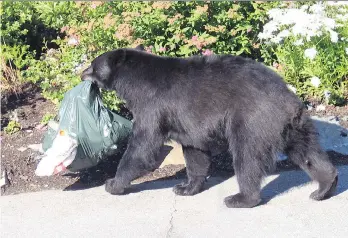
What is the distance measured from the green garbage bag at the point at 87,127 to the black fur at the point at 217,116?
0.31 meters

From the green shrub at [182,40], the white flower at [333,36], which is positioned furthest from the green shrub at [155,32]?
the white flower at [333,36]

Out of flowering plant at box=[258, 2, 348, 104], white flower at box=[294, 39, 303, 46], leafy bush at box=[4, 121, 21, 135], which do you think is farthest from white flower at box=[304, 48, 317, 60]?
leafy bush at box=[4, 121, 21, 135]

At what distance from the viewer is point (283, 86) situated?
17.5ft

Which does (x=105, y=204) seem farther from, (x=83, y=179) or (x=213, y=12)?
(x=213, y=12)

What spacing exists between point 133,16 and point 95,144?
1.84 meters

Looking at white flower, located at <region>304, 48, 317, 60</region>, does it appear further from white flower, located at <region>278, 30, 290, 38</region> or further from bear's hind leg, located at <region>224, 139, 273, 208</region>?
bear's hind leg, located at <region>224, 139, 273, 208</region>

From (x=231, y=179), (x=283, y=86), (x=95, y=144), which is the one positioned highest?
(x=283, y=86)

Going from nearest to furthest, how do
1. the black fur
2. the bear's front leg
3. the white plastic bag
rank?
the black fur → the bear's front leg → the white plastic bag

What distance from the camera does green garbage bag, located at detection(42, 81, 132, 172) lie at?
5.97 meters

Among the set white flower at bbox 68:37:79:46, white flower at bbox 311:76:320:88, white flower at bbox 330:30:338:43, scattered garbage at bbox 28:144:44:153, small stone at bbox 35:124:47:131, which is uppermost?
white flower at bbox 68:37:79:46

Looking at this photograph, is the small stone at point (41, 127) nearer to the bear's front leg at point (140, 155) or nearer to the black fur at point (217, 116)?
the black fur at point (217, 116)

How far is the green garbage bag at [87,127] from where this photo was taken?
5.97 m

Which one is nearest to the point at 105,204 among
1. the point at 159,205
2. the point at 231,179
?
the point at 159,205

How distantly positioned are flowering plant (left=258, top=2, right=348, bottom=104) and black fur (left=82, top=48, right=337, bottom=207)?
1.97 metres
